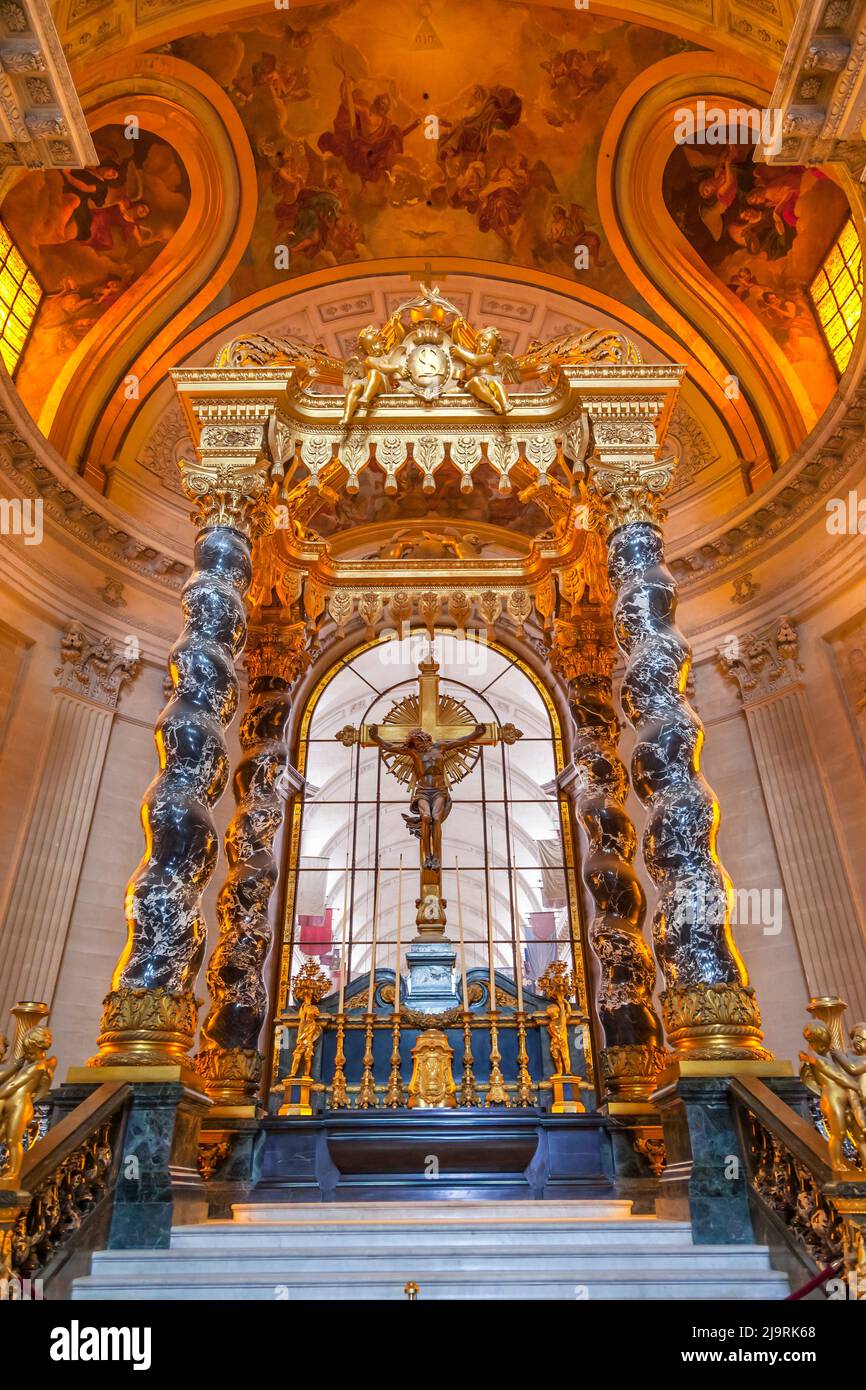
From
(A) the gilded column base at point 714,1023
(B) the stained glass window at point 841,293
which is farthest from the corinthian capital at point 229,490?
(B) the stained glass window at point 841,293

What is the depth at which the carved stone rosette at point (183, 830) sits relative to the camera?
5605mm

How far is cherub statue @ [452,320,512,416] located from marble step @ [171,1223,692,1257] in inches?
250

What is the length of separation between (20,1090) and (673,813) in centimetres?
431

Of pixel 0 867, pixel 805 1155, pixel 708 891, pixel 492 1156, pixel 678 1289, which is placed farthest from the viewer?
pixel 0 867

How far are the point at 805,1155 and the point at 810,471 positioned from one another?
8195mm

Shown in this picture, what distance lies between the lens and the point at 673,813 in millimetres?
6410

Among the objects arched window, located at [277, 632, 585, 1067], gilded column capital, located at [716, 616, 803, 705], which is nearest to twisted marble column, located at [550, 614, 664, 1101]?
arched window, located at [277, 632, 585, 1067]

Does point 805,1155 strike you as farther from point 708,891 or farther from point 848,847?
point 848,847

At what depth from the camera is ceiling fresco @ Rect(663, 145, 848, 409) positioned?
1150 centimetres

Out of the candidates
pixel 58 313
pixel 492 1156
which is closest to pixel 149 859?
pixel 492 1156

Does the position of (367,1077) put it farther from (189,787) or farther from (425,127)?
(425,127)

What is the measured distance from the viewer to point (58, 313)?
11992 mm
